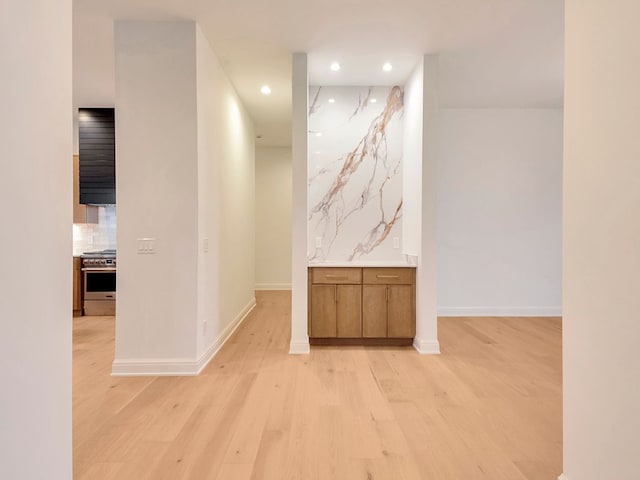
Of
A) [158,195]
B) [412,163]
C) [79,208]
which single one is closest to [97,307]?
[79,208]

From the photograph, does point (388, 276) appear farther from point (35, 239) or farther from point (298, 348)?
point (35, 239)

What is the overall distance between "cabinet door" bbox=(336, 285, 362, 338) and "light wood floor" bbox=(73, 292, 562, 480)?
20 centimetres

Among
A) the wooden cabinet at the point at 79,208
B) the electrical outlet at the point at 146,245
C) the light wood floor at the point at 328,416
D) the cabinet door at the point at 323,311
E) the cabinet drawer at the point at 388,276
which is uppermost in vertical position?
the wooden cabinet at the point at 79,208

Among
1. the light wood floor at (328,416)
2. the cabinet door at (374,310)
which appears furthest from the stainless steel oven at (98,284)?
the cabinet door at (374,310)

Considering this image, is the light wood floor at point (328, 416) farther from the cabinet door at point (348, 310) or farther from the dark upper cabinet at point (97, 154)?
the dark upper cabinet at point (97, 154)

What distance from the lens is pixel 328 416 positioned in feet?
8.22

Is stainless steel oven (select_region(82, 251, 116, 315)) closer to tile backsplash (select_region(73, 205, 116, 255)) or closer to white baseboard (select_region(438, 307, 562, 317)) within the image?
tile backsplash (select_region(73, 205, 116, 255))

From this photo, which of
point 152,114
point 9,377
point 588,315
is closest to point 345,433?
point 588,315

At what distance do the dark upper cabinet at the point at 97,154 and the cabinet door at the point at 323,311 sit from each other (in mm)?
3444

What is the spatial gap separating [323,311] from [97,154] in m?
4.00

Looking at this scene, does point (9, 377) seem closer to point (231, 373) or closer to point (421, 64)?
point (231, 373)

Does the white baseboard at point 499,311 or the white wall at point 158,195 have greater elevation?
the white wall at point 158,195

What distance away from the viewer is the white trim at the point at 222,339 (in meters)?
3.46

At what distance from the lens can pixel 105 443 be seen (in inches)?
86.4
